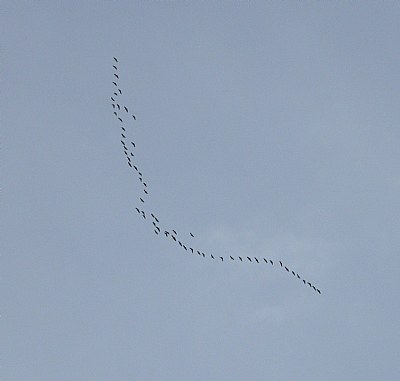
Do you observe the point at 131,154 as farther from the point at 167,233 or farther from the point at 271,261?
the point at 271,261

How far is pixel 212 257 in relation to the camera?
11825 centimetres

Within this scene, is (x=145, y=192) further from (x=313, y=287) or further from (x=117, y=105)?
(x=313, y=287)

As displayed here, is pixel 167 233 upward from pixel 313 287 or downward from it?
downward

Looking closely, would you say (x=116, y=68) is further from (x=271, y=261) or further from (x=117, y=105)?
(x=271, y=261)

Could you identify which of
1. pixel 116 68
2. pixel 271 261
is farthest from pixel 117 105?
pixel 271 261

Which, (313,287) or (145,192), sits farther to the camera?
(313,287)

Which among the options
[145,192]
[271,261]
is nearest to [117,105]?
[145,192]

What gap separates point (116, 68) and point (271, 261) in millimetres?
36189

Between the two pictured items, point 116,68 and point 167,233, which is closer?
point 116,68

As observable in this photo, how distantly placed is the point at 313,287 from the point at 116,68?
4530 cm

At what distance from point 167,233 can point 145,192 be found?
26.6 ft

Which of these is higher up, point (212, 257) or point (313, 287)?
point (313, 287)

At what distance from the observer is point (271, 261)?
120625 mm

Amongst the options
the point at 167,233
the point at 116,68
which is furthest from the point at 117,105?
the point at 167,233
